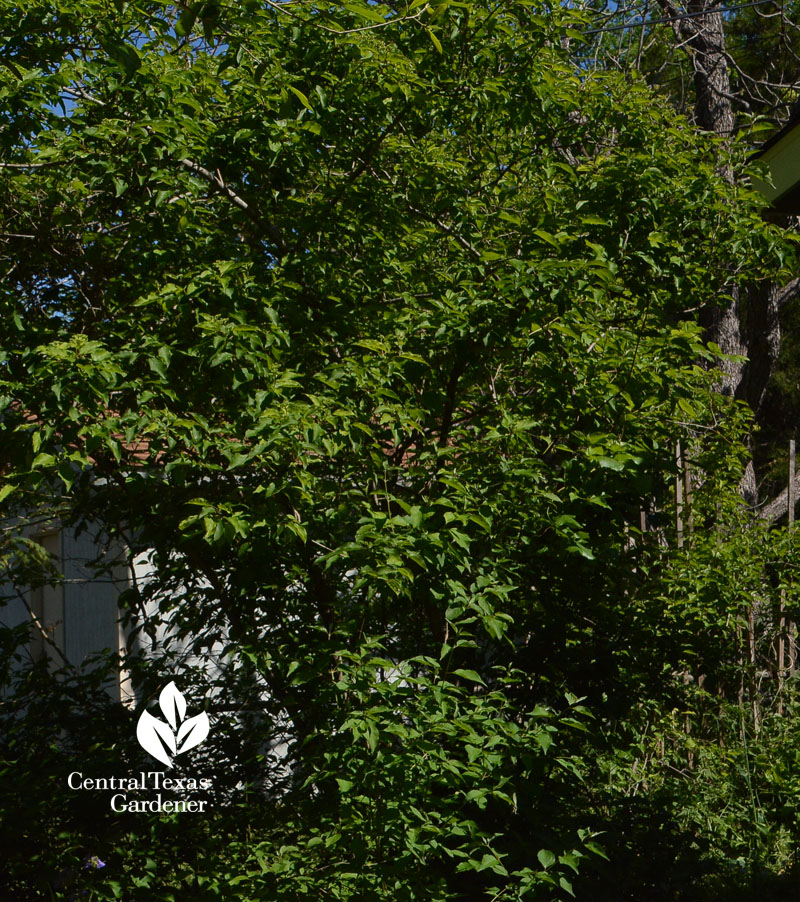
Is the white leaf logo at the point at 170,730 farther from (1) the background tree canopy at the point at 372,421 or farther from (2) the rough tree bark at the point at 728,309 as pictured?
(2) the rough tree bark at the point at 728,309

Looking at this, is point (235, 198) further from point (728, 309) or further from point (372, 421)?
point (728, 309)

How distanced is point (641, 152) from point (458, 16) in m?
1.00

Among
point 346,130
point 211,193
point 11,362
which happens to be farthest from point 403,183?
point 11,362

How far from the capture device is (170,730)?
4.27m

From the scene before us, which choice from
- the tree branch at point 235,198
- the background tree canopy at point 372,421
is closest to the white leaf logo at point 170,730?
the background tree canopy at point 372,421

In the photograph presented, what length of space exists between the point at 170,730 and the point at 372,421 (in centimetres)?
170

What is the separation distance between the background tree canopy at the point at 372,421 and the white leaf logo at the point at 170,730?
90 mm

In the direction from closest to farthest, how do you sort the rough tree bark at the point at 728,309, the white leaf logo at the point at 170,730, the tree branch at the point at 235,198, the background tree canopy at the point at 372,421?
1. the background tree canopy at the point at 372,421
2. the tree branch at the point at 235,198
3. the white leaf logo at the point at 170,730
4. the rough tree bark at the point at 728,309

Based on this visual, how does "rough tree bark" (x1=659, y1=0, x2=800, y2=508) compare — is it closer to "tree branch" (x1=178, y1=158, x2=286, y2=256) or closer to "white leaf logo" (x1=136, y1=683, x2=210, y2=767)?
"tree branch" (x1=178, y1=158, x2=286, y2=256)

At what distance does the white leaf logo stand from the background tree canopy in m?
0.09

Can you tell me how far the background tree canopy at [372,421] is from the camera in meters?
3.19

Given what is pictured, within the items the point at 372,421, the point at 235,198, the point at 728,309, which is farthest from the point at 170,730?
the point at 728,309

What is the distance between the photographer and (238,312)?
11.1 ft

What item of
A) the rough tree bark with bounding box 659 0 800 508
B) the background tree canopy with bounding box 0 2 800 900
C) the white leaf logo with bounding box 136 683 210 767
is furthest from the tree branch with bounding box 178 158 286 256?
the rough tree bark with bounding box 659 0 800 508
